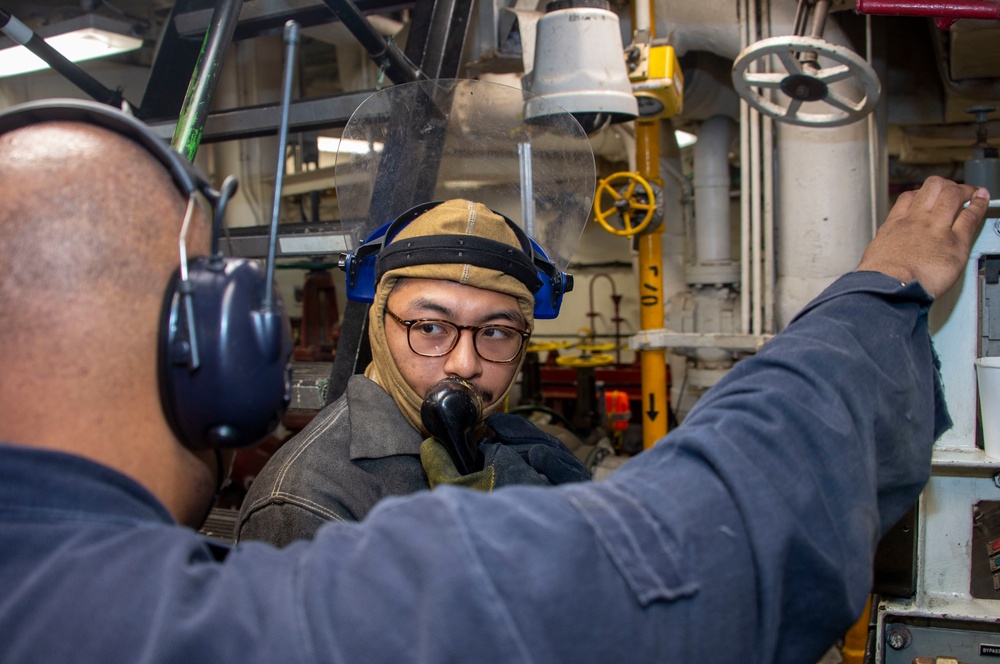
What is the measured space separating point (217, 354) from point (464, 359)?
905mm

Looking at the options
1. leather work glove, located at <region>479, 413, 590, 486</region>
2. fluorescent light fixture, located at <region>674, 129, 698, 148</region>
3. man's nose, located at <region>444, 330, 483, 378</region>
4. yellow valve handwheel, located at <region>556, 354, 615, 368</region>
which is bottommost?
leather work glove, located at <region>479, 413, 590, 486</region>

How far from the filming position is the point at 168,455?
808 mm

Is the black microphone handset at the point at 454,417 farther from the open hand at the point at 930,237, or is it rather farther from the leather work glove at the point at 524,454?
the open hand at the point at 930,237

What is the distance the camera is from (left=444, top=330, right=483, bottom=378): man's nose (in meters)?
1.68

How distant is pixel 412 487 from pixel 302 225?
0.98m

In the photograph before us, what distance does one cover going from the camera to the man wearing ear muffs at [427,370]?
153 cm

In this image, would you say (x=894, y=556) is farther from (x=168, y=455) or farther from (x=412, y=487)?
(x=168, y=455)

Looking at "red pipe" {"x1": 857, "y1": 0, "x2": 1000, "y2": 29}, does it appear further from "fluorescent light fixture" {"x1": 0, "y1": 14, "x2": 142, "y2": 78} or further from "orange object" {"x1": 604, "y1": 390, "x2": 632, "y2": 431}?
"fluorescent light fixture" {"x1": 0, "y1": 14, "x2": 142, "y2": 78}

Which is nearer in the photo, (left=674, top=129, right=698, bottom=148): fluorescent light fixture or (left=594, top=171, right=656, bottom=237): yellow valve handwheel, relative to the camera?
(left=594, top=171, right=656, bottom=237): yellow valve handwheel

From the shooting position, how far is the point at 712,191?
3865 millimetres

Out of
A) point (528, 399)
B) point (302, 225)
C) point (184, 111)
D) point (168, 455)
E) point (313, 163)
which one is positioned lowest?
point (528, 399)

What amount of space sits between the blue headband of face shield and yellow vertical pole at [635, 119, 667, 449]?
1.55 meters

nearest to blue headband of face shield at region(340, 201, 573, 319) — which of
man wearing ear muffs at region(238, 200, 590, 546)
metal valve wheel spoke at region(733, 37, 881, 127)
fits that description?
man wearing ear muffs at region(238, 200, 590, 546)

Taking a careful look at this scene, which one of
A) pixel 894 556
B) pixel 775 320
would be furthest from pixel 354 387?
pixel 775 320
